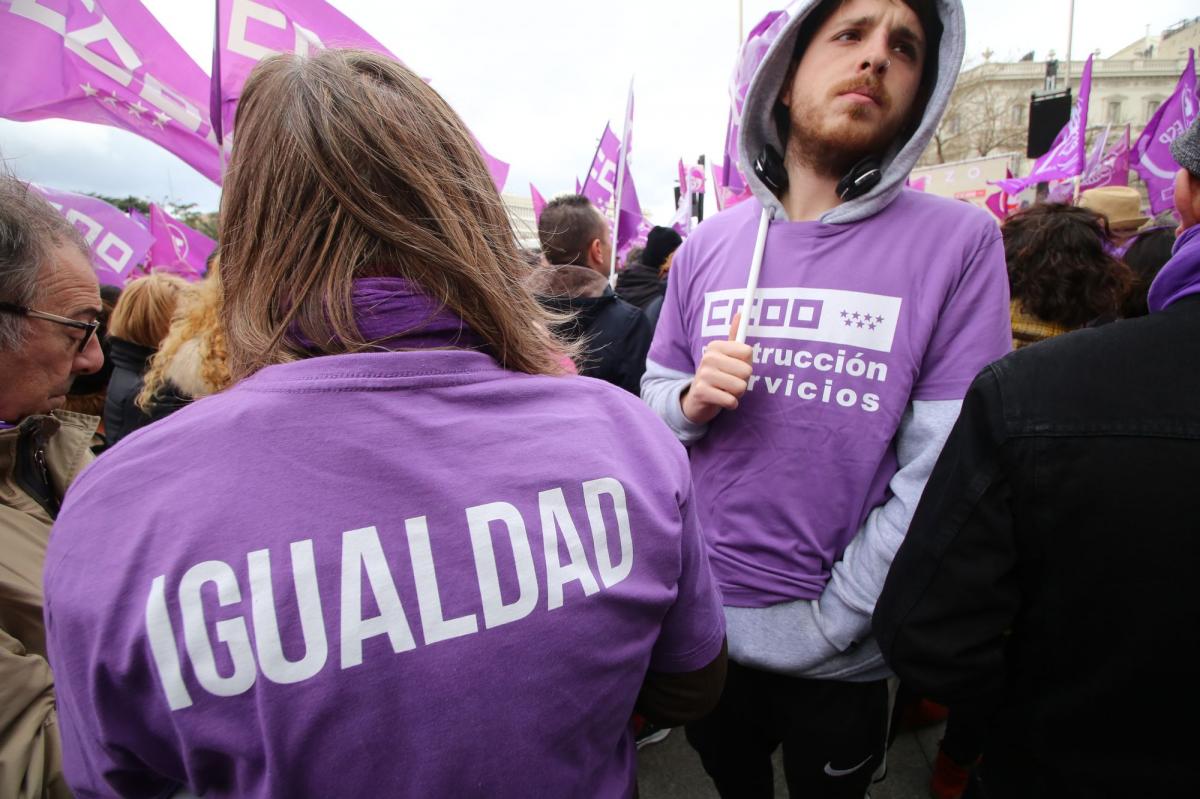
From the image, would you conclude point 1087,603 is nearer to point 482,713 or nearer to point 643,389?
point 482,713

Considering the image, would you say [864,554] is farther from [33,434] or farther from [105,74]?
[105,74]

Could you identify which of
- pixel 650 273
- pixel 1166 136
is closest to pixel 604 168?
pixel 650 273

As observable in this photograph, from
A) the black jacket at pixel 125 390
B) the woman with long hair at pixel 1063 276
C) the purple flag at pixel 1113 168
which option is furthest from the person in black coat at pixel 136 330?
the purple flag at pixel 1113 168

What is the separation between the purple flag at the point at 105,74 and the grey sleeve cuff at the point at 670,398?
7.65 feet

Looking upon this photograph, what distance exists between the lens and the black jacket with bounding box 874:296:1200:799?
918 millimetres

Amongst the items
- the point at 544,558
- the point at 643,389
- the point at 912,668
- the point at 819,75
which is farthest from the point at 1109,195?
the point at 544,558

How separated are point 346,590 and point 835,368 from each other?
1.12 metres

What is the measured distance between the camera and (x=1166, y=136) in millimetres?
5703

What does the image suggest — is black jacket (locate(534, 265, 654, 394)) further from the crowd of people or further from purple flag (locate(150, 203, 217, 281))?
purple flag (locate(150, 203, 217, 281))

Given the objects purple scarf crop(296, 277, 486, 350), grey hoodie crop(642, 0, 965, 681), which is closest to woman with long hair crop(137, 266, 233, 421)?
purple scarf crop(296, 277, 486, 350)

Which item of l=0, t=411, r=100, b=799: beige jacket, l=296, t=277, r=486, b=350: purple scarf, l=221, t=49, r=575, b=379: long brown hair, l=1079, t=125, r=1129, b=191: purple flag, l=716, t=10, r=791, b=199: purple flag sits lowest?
l=0, t=411, r=100, b=799: beige jacket

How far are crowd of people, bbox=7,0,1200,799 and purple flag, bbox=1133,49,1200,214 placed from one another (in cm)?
626

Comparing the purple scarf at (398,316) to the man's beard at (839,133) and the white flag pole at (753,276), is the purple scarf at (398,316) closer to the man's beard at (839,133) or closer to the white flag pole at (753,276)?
the white flag pole at (753,276)

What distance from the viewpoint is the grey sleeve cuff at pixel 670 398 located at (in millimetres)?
1559
